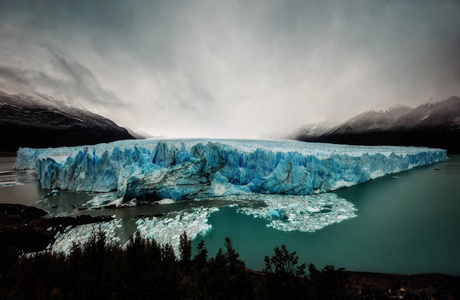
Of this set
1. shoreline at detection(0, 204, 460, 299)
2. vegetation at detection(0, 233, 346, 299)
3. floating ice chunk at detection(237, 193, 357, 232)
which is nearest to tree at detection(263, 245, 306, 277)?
vegetation at detection(0, 233, 346, 299)

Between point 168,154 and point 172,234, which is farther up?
point 168,154

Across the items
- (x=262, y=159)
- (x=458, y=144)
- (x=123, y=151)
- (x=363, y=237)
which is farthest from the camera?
(x=458, y=144)

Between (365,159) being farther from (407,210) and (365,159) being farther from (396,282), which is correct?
(396,282)

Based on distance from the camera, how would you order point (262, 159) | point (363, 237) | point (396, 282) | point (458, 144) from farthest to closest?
point (458, 144)
point (262, 159)
point (363, 237)
point (396, 282)

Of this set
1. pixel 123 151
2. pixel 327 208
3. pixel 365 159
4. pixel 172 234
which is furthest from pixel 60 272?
pixel 365 159

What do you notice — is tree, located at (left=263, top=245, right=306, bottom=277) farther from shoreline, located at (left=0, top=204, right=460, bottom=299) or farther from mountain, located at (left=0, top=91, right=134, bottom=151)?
mountain, located at (left=0, top=91, right=134, bottom=151)

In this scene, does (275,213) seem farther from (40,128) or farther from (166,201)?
(40,128)

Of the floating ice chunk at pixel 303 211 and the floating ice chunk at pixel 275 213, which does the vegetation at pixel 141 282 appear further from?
the floating ice chunk at pixel 275 213
